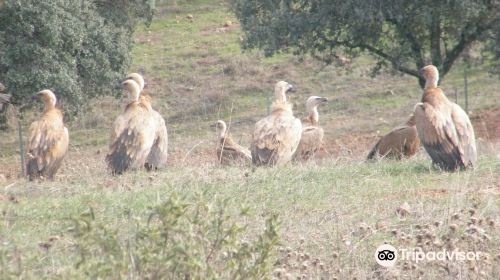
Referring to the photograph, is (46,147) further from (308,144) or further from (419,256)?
(419,256)

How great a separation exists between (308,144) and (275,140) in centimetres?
209

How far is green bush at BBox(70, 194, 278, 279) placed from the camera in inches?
219

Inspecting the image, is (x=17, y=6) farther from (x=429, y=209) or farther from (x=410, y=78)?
(x=429, y=209)

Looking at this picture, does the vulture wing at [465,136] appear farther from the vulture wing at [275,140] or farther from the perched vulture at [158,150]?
the perched vulture at [158,150]

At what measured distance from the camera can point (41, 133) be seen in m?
14.1

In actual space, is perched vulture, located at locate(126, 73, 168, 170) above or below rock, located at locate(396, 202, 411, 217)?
below

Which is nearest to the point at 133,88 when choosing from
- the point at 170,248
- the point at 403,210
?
the point at 403,210

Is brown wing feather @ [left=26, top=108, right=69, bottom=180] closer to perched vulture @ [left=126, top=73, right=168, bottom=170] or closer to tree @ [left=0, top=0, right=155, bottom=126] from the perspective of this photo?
perched vulture @ [left=126, top=73, right=168, bottom=170]

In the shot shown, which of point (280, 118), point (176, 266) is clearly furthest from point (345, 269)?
point (280, 118)

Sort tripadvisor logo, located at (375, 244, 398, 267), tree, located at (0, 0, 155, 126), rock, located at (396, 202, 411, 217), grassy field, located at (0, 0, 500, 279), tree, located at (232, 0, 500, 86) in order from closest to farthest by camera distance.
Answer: grassy field, located at (0, 0, 500, 279) < tripadvisor logo, located at (375, 244, 398, 267) < rock, located at (396, 202, 411, 217) < tree, located at (232, 0, 500, 86) < tree, located at (0, 0, 155, 126)

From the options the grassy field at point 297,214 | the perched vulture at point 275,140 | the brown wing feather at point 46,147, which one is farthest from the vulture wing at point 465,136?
the brown wing feather at point 46,147

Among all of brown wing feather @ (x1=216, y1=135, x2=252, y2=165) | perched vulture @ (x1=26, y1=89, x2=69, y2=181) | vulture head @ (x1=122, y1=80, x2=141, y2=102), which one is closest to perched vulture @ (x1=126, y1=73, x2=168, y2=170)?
vulture head @ (x1=122, y1=80, x2=141, y2=102)

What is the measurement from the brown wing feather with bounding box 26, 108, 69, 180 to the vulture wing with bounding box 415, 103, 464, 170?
16.9 ft

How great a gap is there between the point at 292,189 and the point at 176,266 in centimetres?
412
